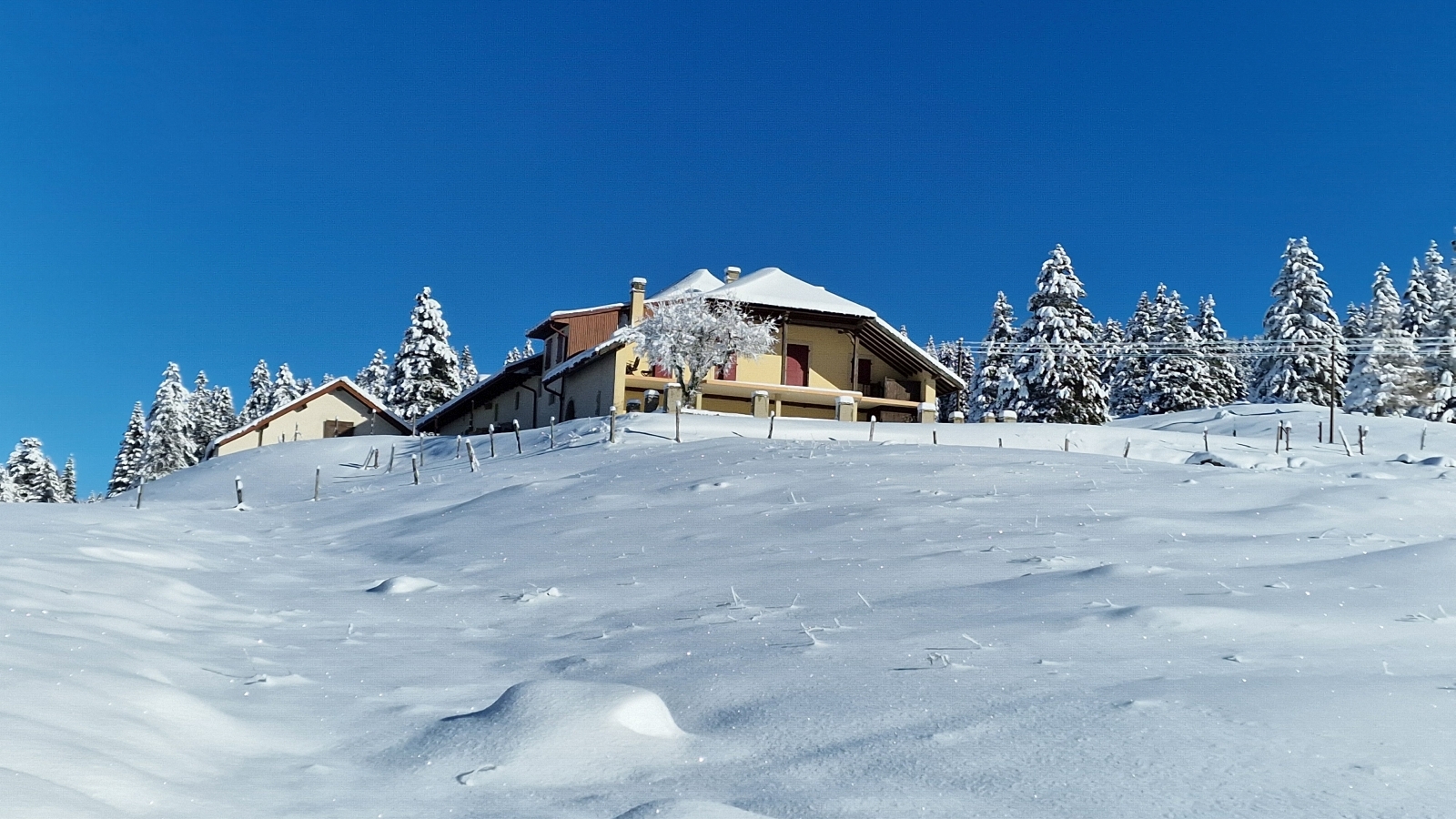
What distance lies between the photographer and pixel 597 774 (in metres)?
5.33

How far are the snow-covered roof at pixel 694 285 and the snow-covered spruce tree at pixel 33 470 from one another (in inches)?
1840

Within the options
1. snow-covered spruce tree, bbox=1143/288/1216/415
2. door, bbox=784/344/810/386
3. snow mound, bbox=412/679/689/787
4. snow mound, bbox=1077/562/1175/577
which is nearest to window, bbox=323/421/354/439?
door, bbox=784/344/810/386

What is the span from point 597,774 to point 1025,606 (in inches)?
179

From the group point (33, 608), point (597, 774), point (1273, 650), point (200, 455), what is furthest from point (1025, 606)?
point (200, 455)

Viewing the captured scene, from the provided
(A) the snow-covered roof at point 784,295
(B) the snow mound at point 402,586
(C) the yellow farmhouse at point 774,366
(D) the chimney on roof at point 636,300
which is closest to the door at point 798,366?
(C) the yellow farmhouse at point 774,366

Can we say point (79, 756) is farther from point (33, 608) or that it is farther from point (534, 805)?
point (33, 608)

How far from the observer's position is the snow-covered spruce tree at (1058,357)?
166 ft

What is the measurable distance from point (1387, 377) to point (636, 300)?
35762 millimetres

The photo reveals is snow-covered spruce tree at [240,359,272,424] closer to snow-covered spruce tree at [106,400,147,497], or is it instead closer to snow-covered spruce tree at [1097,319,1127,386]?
snow-covered spruce tree at [106,400,147,497]

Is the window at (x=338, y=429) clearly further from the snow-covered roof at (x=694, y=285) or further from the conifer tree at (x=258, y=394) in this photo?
the conifer tree at (x=258, y=394)

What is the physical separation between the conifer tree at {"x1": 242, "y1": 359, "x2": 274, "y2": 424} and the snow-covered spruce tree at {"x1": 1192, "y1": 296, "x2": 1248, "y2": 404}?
A: 224 ft

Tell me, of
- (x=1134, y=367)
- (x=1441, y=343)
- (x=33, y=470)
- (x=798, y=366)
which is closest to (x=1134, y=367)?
(x=1134, y=367)

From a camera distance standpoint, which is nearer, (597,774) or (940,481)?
(597,774)

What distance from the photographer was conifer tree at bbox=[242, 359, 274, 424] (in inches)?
3342
